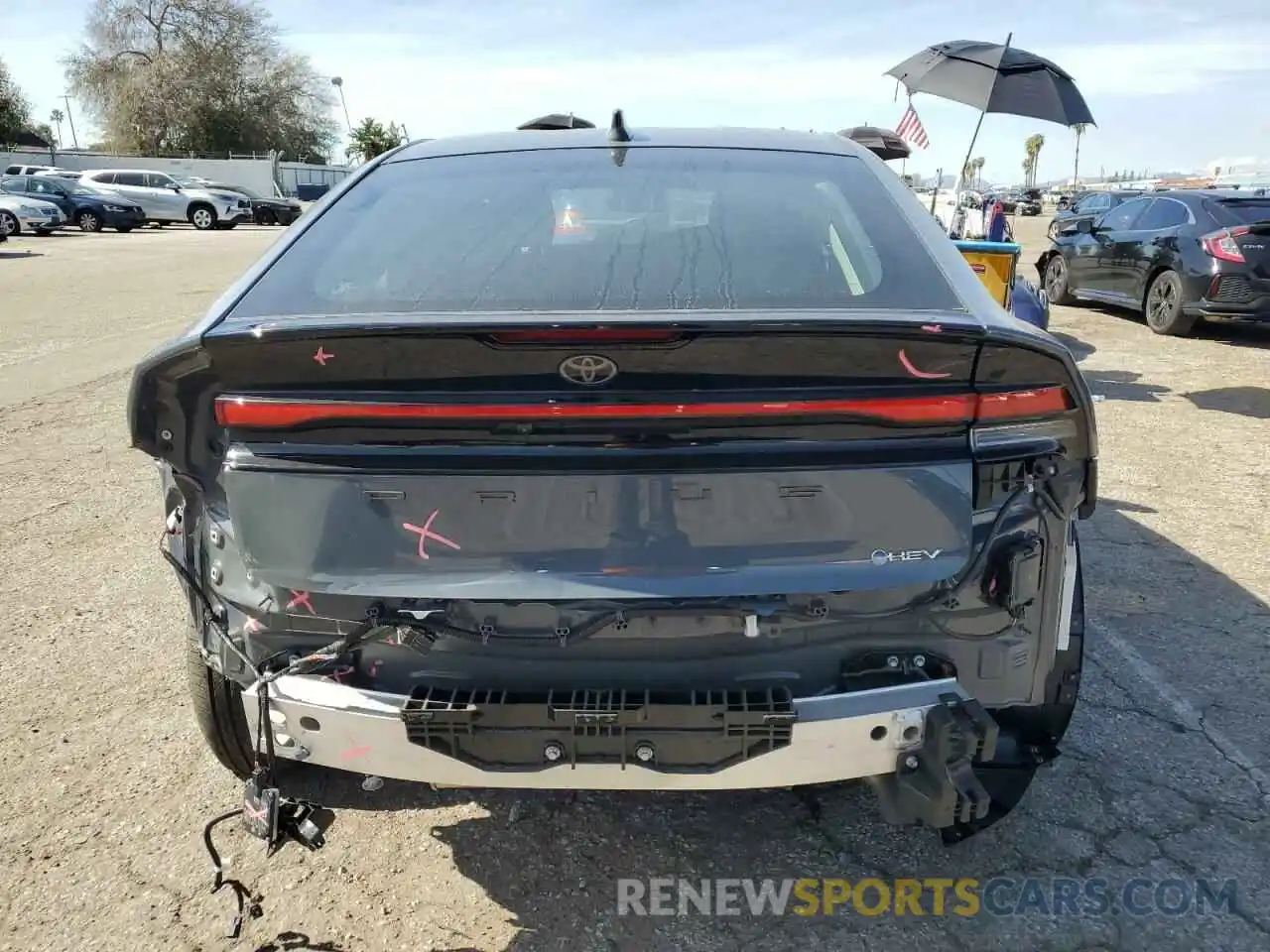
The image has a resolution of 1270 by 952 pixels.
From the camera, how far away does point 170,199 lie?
3272 cm

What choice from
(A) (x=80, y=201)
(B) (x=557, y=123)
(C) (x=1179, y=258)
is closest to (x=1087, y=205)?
(C) (x=1179, y=258)

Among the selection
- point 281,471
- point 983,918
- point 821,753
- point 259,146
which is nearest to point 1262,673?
point 983,918

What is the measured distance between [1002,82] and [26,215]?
1000 inches

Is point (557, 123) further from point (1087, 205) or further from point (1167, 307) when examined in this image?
point (1087, 205)

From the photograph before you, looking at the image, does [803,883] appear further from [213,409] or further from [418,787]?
[213,409]

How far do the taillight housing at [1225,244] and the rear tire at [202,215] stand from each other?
Answer: 31.5m

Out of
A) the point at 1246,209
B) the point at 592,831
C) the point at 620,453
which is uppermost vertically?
the point at 1246,209

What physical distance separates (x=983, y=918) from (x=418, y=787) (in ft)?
5.14

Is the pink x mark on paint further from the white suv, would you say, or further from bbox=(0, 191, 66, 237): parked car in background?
the white suv

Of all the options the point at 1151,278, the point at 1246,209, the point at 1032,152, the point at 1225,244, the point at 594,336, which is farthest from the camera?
the point at 1032,152

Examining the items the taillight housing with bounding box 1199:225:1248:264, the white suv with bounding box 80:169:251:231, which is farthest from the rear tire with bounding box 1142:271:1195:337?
the white suv with bounding box 80:169:251:231

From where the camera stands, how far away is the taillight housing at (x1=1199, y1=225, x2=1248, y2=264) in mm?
9586

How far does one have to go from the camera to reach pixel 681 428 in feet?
6.31

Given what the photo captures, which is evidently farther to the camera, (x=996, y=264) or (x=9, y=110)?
(x=9, y=110)
